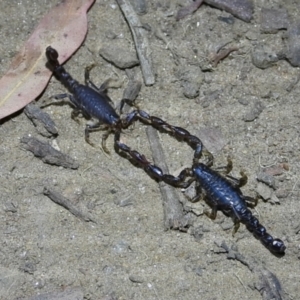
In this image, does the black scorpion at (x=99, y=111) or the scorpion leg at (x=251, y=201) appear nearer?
the scorpion leg at (x=251, y=201)

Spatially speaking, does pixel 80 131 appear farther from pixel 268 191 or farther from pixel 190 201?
pixel 268 191

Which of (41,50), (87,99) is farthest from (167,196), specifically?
(41,50)

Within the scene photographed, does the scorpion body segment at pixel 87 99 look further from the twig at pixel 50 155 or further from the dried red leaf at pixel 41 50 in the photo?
the twig at pixel 50 155

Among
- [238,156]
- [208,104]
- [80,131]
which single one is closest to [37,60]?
[80,131]

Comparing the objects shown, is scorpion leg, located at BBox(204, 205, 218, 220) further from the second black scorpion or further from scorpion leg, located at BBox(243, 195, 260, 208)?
scorpion leg, located at BBox(243, 195, 260, 208)

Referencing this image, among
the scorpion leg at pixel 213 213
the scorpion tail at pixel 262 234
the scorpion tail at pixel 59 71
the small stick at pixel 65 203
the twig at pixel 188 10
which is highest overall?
the scorpion tail at pixel 59 71

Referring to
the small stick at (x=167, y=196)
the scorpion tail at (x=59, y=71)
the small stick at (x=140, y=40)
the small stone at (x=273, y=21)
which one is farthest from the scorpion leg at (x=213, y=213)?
the small stone at (x=273, y=21)

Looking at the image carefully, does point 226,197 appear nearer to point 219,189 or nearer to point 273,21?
point 219,189
